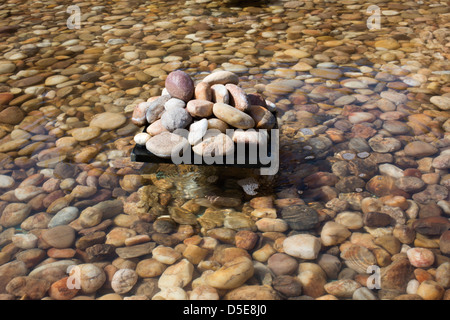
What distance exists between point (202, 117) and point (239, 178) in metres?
0.31

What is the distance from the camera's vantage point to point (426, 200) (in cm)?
164

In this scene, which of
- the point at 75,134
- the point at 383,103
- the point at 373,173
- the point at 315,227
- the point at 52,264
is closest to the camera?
the point at 52,264

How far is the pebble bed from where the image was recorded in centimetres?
137

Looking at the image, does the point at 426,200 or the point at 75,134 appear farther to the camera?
the point at 75,134

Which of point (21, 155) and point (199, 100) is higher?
point (199, 100)

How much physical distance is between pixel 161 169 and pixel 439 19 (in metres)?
2.57

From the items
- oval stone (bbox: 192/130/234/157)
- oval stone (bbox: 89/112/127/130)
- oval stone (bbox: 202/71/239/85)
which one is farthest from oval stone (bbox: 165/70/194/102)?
oval stone (bbox: 89/112/127/130)

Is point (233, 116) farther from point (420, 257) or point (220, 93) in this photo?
point (420, 257)

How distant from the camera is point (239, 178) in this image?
1775 millimetres

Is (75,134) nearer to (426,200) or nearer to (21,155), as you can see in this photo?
(21,155)

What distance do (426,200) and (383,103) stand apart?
744mm

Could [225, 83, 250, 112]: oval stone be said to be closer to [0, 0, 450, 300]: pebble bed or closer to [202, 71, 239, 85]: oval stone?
[202, 71, 239, 85]: oval stone

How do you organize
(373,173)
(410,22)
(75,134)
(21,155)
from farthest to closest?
(410,22) < (75,134) < (21,155) < (373,173)

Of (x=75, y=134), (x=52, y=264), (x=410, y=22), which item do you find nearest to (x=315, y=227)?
(x=52, y=264)
